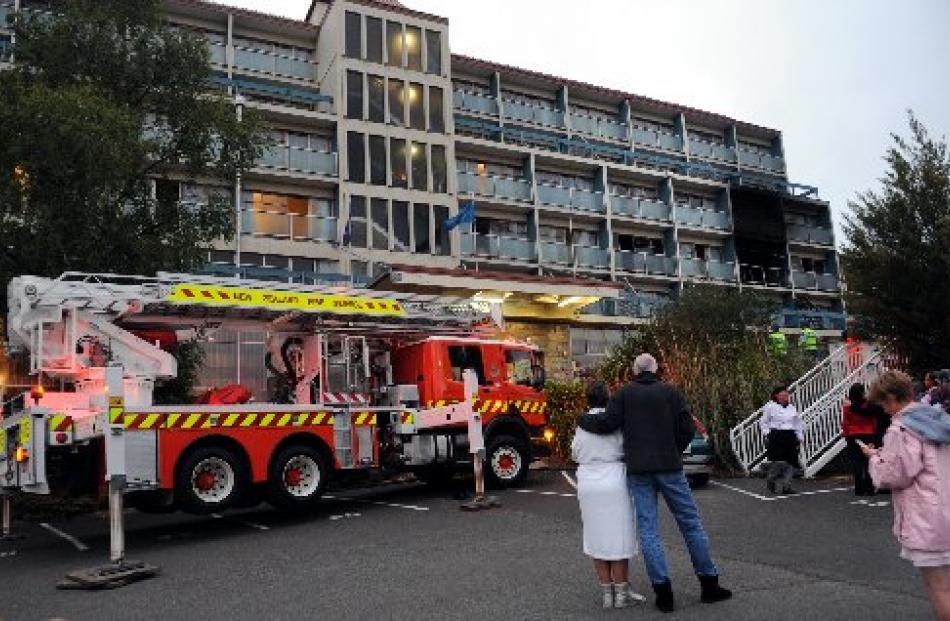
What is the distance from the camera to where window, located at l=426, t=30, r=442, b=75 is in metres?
33.4

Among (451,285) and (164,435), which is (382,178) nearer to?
(451,285)

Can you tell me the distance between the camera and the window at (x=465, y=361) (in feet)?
48.2

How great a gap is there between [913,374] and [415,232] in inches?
749

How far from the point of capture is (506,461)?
14.6 metres

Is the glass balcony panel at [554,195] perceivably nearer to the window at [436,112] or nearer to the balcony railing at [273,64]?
the window at [436,112]

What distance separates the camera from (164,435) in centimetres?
1086

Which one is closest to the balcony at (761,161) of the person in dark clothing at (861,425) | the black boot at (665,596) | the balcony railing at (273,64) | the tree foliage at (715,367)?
the balcony railing at (273,64)

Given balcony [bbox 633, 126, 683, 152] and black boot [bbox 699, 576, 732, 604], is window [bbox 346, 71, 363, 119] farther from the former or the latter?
black boot [bbox 699, 576, 732, 604]

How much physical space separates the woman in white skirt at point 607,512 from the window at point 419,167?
26.2m

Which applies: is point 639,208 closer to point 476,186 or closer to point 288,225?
point 476,186

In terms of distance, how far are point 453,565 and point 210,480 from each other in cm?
472

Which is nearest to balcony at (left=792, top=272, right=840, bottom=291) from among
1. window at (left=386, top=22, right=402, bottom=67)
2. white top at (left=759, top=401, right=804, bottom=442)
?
window at (left=386, top=22, right=402, bottom=67)

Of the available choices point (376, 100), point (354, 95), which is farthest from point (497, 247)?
point (354, 95)

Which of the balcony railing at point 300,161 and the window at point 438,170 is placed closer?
the balcony railing at point 300,161
